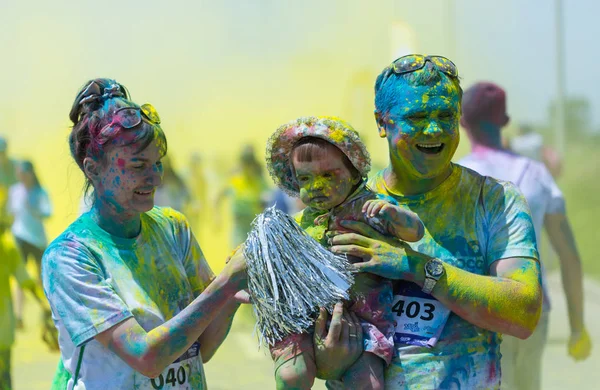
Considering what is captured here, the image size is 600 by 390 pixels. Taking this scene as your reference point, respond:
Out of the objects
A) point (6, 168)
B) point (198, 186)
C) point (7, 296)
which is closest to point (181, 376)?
point (7, 296)

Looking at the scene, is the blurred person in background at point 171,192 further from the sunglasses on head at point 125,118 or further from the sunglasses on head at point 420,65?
the sunglasses on head at point 420,65

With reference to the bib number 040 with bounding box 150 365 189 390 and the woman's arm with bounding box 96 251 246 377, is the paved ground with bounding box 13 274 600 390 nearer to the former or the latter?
the bib number 040 with bounding box 150 365 189 390

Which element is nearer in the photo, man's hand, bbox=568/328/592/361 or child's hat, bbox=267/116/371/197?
child's hat, bbox=267/116/371/197

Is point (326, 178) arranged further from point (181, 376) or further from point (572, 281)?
point (572, 281)

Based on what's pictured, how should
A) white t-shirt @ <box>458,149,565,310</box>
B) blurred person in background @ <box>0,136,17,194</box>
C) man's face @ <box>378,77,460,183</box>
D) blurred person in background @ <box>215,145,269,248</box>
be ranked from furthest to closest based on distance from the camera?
blurred person in background @ <box>0,136,17,194</box>, blurred person in background @ <box>215,145,269,248</box>, white t-shirt @ <box>458,149,565,310</box>, man's face @ <box>378,77,460,183</box>

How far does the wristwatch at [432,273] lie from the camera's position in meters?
3.08

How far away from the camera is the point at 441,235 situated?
3.25 meters

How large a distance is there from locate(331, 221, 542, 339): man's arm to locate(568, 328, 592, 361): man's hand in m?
2.92

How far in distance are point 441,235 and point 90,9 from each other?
18.9 m

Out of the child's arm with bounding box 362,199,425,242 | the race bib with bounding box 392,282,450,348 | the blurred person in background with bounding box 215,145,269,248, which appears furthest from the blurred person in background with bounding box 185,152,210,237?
the child's arm with bounding box 362,199,425,242

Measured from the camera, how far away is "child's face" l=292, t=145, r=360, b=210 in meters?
3.20

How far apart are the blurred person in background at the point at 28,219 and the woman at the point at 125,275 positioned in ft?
23.7

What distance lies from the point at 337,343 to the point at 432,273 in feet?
1.17

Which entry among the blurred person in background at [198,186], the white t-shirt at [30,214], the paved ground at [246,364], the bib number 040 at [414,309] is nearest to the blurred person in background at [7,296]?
the paved ground at [246,364]
